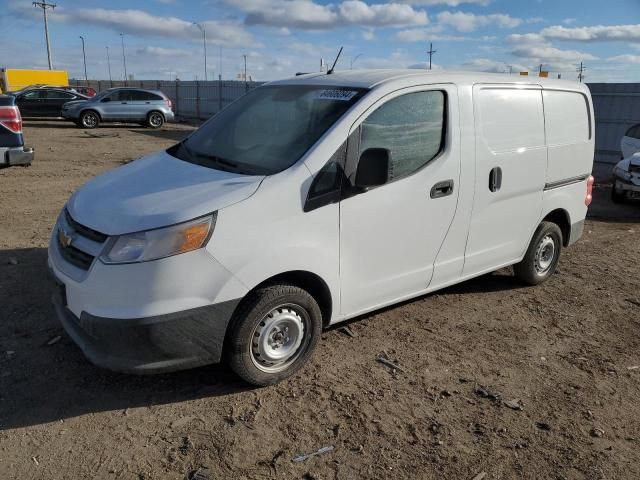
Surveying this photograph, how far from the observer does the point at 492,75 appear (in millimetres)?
4504

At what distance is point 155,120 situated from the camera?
2333cm

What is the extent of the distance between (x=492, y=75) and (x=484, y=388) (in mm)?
2534

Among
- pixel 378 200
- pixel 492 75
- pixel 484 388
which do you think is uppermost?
pixel 492 75

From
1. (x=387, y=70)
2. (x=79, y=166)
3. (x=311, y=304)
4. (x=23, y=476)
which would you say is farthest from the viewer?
(x=79, y=166)

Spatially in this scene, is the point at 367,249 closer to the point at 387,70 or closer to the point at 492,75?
the point at 387,70

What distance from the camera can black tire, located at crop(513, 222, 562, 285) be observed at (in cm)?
513

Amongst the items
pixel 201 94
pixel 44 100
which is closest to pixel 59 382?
pixel 44 100

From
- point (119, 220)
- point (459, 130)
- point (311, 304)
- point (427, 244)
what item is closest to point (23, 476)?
point (119, 220)

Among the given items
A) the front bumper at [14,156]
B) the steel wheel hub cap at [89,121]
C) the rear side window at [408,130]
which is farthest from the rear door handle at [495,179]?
the steel wheel hub cap at [89,121]

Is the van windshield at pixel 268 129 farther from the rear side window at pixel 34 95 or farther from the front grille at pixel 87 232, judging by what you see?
the rear side window at pixel 34 95

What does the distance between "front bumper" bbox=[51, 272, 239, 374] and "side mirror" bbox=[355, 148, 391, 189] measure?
3.55 feet

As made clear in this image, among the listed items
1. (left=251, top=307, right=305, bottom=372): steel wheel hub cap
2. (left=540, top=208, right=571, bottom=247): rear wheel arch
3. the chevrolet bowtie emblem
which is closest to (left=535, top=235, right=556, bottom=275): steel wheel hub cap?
(left=540, top=208, right=571, bottom=247): rear wheel arch

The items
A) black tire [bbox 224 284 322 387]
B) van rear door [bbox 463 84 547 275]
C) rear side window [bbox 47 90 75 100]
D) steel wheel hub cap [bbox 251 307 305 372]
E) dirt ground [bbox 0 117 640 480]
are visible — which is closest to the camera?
dirt ground [bbox 0 117 640 480]

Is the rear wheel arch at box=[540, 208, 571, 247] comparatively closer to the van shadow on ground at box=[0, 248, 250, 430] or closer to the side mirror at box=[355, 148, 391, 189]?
the side mirror at box=[355, 148, 391, 189]
